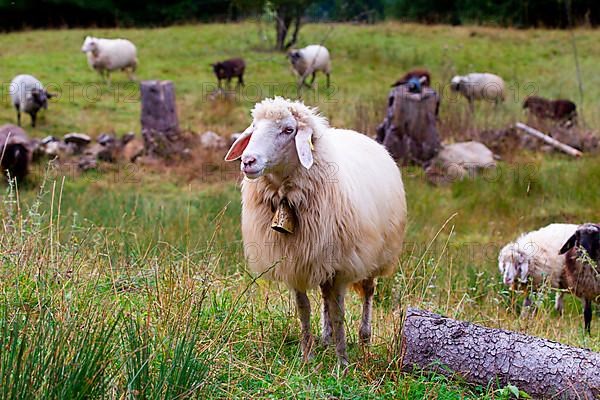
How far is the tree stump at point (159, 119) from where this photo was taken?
1293 centimetres

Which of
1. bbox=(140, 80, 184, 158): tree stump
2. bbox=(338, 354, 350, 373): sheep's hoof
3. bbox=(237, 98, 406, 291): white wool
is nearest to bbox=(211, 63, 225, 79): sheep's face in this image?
bbox=(140, 80, 184, 158): tree stump

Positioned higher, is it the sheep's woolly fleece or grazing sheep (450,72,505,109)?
the sheep's woolly fleece

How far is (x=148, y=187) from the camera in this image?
11.7m

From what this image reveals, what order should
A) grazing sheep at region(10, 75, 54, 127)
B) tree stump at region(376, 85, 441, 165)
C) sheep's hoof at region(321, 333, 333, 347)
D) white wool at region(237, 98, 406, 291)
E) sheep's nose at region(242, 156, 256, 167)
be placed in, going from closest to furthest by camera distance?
sheep's nose at region(242, 156, 256, 167) → white wool at region(237, 98, 406, 291) → sheep's hoof at region(321, 333, 333, 347) → tree stump at region(376, 85, 441, 165) → grazing sheep at region(10, 75, 54, 127)

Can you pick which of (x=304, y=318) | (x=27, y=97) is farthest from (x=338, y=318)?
(x=27, y=97)

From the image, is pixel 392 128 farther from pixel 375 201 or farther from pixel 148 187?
pixel 375 201

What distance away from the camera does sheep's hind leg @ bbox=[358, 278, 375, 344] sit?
530 cm

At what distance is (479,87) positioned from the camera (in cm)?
1756

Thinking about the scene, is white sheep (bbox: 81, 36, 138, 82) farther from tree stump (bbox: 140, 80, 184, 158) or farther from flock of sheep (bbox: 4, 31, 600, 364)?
flock of sheep (bbox: 4, 31, 600, 364)

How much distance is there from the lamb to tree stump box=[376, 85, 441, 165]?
23.5 feet

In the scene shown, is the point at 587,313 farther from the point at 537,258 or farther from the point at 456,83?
the point at 456,83

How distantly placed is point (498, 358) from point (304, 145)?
1592 mm

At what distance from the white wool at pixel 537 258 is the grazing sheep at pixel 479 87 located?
9094 millimetres

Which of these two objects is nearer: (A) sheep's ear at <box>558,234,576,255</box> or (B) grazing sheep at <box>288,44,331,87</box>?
(A) sheep's ear at <box>558,234,576,255</box>
